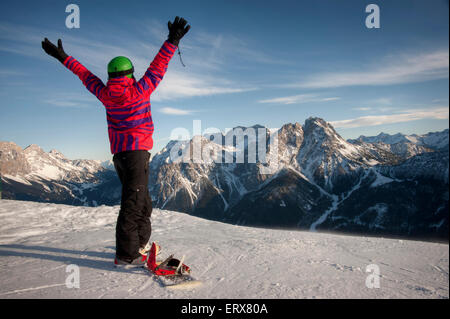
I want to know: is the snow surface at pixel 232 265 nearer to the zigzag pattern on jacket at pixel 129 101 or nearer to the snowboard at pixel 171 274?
the snowboard at pixel 171 274

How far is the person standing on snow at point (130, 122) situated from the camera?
477 centimetres

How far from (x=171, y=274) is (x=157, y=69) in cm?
385

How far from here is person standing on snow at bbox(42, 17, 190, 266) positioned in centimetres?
477

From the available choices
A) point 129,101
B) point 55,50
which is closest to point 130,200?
point 129,101

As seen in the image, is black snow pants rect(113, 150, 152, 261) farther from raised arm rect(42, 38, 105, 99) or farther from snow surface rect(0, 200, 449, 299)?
raised arm rect(42, 38, 105, 99)

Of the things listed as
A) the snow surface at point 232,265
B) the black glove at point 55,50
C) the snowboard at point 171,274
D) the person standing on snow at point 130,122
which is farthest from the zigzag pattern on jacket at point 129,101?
the snow surface at point 232,265

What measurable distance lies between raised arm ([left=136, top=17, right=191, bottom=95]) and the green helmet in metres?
0.28

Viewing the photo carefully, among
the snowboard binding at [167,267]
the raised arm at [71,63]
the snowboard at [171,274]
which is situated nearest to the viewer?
the snowboard at [171,274]

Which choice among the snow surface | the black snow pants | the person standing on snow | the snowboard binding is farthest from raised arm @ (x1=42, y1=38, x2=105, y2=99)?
the snow surface

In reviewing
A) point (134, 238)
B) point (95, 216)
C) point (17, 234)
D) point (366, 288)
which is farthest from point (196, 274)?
point (95, 216)

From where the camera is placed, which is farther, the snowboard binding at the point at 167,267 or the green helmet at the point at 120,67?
the green helmet at the point at 120,67

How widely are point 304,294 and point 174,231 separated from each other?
228 inches
